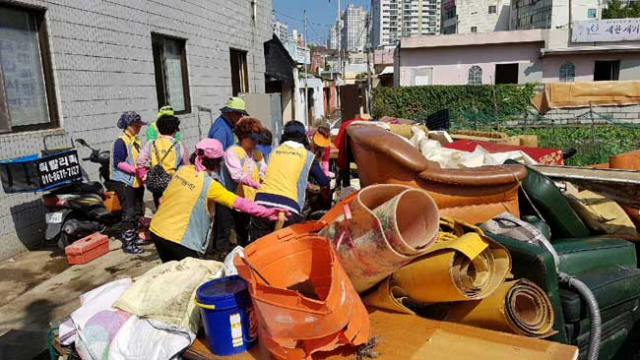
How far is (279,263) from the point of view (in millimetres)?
2508

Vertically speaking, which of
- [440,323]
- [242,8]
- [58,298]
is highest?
[242,8]

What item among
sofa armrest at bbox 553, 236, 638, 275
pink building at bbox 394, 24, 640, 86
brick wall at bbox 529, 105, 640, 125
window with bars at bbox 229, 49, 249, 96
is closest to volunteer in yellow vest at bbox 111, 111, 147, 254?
sofa armrest at bbox 553, 236, 638, 275

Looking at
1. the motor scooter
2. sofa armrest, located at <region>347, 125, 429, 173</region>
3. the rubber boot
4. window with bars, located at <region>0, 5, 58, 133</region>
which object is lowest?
the rubber boot

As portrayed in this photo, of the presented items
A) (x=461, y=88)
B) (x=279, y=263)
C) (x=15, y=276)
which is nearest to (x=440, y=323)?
(x=279, y=263)

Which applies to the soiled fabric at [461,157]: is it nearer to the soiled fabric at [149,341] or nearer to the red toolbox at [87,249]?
the soiled fabric at [149,341]

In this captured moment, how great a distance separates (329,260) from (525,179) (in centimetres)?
177

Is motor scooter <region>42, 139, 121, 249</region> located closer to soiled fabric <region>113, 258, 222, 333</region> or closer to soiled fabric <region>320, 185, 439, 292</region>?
soiled fabric <region>113, 258, 222, 333</region>

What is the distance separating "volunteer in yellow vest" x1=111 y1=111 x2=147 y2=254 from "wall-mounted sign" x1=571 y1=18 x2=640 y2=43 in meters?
26.4

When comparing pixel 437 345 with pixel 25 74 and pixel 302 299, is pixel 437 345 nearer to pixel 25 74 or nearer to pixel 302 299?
pixel 302 299

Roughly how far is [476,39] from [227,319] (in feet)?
90.9

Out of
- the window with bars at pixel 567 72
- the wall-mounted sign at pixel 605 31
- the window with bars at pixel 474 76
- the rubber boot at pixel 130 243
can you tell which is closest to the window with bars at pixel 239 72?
the rubber boot at pixel 130 243

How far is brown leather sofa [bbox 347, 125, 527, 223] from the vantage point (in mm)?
3229

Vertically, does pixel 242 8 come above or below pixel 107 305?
above

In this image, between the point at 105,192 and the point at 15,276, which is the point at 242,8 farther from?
the point at 15,276
